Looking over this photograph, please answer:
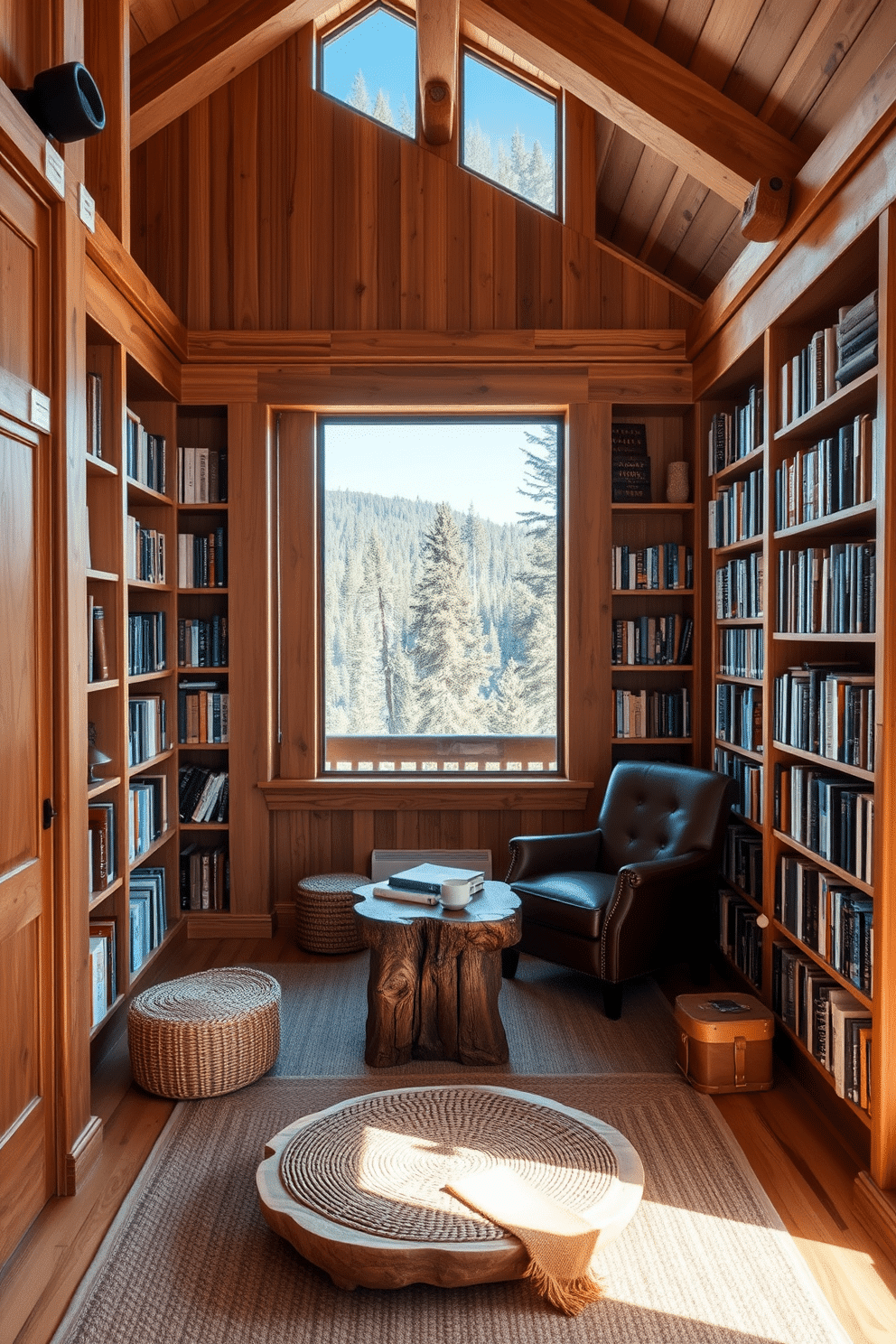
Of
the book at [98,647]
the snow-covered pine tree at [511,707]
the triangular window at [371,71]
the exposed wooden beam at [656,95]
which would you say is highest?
A: the triangular window at [371,71]

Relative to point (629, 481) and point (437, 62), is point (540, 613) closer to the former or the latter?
point (629, 481)

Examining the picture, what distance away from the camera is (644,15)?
3.30 metres

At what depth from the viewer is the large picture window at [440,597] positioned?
15.8 ft

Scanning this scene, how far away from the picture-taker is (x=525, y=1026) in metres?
3.55

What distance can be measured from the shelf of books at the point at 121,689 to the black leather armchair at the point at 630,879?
1.51 m

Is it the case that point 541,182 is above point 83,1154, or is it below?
above

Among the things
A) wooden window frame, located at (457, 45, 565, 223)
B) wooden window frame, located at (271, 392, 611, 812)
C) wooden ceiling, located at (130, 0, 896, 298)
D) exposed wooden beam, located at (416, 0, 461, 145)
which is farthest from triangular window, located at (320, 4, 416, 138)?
wooden window frame, located at (271, 392, 611, 812)

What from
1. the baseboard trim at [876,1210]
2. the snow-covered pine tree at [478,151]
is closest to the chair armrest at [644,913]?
the baseboard trim at [876,1210]

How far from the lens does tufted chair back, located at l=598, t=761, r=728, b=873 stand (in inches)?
150

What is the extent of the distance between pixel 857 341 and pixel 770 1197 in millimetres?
2277

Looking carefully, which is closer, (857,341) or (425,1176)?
(425,1176)

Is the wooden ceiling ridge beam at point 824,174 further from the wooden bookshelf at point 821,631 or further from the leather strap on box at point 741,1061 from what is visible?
the leather strap on box at point 741,1061

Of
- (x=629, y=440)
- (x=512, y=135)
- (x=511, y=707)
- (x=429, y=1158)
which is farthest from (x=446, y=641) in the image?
(x=429, y=1158)

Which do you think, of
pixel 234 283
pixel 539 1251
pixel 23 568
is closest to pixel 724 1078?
pixel 539 1251
